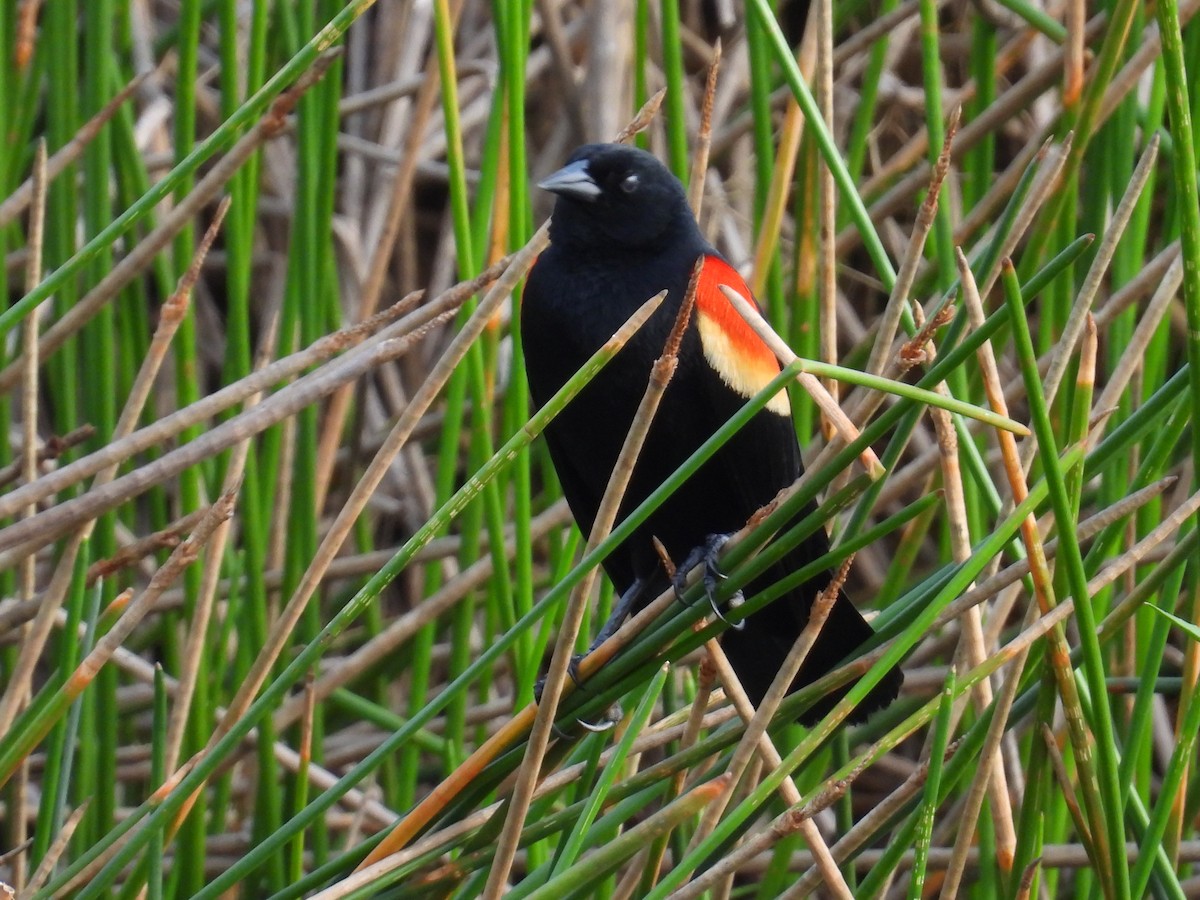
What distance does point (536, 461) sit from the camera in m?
2.47

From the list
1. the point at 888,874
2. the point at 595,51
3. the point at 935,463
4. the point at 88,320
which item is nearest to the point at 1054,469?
the point at 888,874

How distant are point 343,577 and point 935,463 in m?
0.92

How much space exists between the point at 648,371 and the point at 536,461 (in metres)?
0.97

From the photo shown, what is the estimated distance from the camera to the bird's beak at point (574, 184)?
1.64 metres

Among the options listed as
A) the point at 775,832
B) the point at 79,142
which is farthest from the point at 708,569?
the point at 79,142

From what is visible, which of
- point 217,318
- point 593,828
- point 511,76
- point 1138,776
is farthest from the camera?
point 217,318

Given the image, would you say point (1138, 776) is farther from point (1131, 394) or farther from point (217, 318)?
point (217, 318)

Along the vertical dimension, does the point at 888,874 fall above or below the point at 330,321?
below

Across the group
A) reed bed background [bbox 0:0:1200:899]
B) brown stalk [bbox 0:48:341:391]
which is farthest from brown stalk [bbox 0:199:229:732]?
brown stalk [bbox 0:48:341:391]

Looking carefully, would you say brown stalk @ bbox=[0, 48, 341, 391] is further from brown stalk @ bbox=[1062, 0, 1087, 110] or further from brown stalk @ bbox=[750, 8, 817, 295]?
brown stalk @ bbox=[1062, 0, 1087, 110]

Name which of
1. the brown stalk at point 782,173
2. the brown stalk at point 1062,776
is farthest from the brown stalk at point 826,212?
the brown stalk at point 1062,776

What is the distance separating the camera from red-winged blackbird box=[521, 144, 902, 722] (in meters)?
1.56

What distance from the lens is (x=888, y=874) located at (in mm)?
1099

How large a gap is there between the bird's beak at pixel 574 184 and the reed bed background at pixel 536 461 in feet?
0.12
